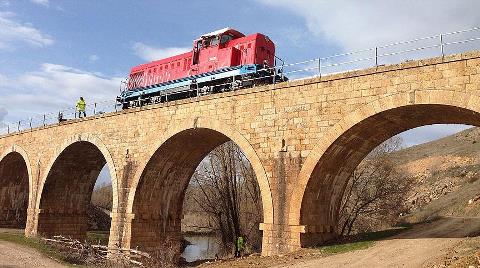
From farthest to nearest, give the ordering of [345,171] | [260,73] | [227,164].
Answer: [227,164] → [260,73] → [345,171]

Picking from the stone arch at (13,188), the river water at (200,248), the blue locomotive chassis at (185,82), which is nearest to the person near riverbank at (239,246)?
the river water at (200,248)

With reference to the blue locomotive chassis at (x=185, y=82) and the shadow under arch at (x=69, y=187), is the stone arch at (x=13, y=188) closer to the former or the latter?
the shadow under arch at (x=69, y=187)

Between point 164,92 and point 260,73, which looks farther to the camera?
point 164,92

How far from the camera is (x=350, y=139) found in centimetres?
1493

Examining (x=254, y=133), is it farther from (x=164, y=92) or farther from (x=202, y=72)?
(x=164, y=92)

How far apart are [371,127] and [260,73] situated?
7616mm

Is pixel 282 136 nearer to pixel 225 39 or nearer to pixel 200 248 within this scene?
pixel 225 39

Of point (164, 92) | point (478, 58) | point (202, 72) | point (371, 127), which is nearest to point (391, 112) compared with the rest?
point (371, 127)

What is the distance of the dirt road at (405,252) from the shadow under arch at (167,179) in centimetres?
765

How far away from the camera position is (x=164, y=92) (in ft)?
80.2

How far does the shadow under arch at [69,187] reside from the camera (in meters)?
27.1

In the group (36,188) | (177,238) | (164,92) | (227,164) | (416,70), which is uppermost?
(164,92)

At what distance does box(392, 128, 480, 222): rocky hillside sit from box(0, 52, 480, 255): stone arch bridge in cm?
1358

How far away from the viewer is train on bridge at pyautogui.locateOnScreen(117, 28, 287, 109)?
20812 millimetres
